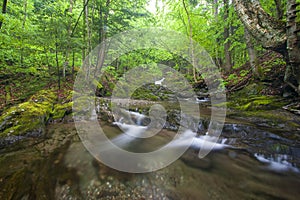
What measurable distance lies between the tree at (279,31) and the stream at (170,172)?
196cm

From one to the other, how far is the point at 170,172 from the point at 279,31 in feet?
16.1

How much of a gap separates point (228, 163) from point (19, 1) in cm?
1300

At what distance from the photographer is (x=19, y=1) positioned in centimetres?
912

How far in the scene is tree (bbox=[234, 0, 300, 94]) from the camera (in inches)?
155

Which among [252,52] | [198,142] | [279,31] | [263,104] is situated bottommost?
[198,142]

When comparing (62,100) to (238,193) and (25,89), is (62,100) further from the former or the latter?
(238,193)

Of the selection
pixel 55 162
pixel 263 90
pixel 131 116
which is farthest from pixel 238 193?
pixel 263 90

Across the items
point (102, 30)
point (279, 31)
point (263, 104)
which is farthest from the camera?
point (102, 30)

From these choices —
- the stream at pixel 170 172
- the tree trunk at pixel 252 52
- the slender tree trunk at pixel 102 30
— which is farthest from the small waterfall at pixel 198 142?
the slender tree trunk at pixel 102 30

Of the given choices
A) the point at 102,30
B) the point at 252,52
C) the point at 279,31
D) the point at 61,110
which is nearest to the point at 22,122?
the point at 61,110

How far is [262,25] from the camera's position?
4723 millimetres

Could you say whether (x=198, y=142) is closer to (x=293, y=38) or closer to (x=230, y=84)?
(x=293, y=38)

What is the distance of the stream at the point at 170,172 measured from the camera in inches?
81.9

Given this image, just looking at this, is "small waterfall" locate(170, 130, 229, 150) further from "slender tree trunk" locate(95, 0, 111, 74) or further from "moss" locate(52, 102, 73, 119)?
"slender tree trunk" locate(95, 0, 111, 74)
